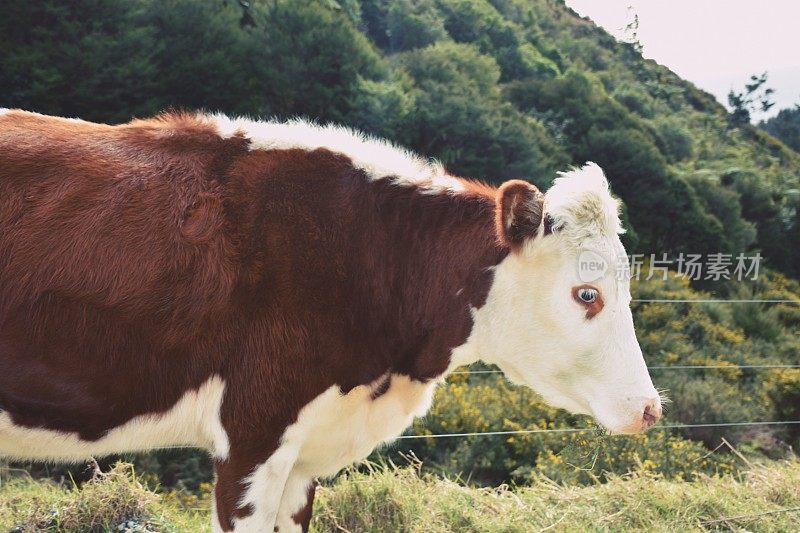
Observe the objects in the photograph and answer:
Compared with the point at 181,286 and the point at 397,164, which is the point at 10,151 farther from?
the point at 397,164

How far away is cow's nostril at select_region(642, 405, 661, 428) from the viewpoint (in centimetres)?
295

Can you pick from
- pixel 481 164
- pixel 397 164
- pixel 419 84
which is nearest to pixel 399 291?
pixel 397 164

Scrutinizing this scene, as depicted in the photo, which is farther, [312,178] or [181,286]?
[312,178]

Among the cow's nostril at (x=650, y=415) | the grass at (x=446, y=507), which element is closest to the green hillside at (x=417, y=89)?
the grass at (x=446, y=507)

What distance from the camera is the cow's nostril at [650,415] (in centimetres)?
295

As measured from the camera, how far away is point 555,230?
9.61 ft

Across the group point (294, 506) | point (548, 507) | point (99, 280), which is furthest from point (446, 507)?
point (99, 280)

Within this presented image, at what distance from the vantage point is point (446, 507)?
4.33 metres

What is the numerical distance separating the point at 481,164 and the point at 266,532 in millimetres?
15625

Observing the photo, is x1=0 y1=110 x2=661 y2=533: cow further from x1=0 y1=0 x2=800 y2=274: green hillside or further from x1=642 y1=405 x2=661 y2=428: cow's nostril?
x1=0 y1=0 x2=800 y2=274: green hillside

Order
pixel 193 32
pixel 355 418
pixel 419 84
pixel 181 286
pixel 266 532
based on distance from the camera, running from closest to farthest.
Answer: pixel 181 286 → pixel 266 532 → pixel 355 418 → pixel 193 32 → pixel 419 84

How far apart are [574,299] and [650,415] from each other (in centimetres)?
51

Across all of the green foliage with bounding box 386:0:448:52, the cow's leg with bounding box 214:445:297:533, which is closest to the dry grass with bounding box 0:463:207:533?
the cow's leg with bounding box 214:445:297:533

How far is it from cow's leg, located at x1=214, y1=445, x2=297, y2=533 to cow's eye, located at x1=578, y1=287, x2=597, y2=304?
1172 mm
